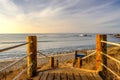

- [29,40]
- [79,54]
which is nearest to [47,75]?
[29,40]

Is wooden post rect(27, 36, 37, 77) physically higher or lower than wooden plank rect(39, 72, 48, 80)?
higher

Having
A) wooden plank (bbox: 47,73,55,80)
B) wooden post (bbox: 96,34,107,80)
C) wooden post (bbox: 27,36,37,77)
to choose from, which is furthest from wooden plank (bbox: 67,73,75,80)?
wooden post (bbox: 27,36,37,77)

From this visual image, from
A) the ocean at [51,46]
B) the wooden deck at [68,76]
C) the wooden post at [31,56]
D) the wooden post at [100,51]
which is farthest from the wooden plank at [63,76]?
the ocean at [51,46]

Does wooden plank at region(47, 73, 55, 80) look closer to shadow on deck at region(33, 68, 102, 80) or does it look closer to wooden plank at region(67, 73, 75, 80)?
shadow on deck at region(33, 68, 102, 80)

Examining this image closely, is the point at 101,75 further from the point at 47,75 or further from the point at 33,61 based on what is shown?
the point at 33,61

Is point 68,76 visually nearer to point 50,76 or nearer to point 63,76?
point 63,76

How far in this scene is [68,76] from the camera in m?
5.11

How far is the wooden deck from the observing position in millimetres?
4941

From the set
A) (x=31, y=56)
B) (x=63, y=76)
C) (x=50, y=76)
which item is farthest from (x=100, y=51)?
(x=31, y=56)

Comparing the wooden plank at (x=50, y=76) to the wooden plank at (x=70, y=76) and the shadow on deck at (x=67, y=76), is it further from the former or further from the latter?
the wooden plank at (x=70, y=76)

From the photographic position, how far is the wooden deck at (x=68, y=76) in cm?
494

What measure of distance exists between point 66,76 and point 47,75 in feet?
1.85

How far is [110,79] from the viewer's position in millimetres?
6883

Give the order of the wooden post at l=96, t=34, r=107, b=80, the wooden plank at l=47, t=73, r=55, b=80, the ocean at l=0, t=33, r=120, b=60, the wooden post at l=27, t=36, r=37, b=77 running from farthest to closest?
the ocean at l=0, t=33, r=120, b=60 → the wooden post at l=96, t=34, r=107, b=80 → the wooden post at l=27, t=36, r=37, b=77 → the wooden plank at l=47, t=73, r=55, b=80
